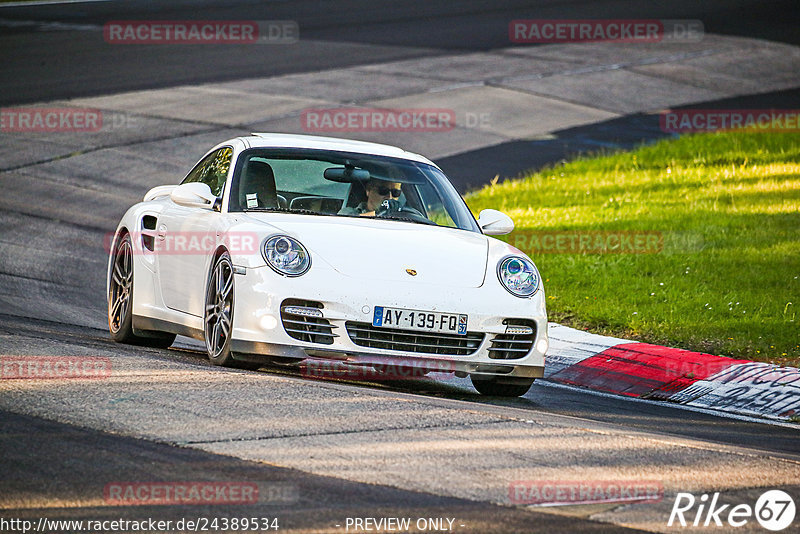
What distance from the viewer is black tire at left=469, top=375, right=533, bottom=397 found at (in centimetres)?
766

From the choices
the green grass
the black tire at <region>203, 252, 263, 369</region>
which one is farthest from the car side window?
the green grass

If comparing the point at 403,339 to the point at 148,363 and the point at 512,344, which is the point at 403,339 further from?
the point at 148,363

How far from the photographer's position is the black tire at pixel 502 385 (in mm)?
7656

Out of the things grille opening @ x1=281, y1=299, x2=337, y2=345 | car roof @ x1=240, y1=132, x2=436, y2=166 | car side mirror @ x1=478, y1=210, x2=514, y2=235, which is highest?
car roof @ x1=240, y1=132, x2=436, y2=166

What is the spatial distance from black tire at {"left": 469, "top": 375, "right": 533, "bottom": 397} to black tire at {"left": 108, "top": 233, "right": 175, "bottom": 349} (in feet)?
7.89

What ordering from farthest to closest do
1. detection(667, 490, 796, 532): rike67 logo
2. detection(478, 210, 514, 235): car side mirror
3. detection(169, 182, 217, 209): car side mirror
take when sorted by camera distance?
detection(478, 210, 514, 235): car side mirror < detection(169, 182, 217, 209): car side mirror < detection(667, 490, 796, 532): rike67 logo

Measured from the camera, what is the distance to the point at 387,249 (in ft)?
24.4

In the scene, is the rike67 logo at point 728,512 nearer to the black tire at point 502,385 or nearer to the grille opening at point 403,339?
the grille opening at point 403,339

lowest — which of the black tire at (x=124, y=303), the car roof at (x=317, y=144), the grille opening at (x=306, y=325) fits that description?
the black tire at (x=124, y=303)

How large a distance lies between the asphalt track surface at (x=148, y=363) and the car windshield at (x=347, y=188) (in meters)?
1.10

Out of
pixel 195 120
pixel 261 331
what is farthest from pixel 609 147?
pixel 261 331

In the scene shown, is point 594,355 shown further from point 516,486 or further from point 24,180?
point 24,180

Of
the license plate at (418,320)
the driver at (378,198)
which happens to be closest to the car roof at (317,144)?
the driver at (378,198)

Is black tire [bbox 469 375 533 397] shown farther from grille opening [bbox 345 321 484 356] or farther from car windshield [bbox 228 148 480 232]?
car windshield [bbox 228 148 480 232]
